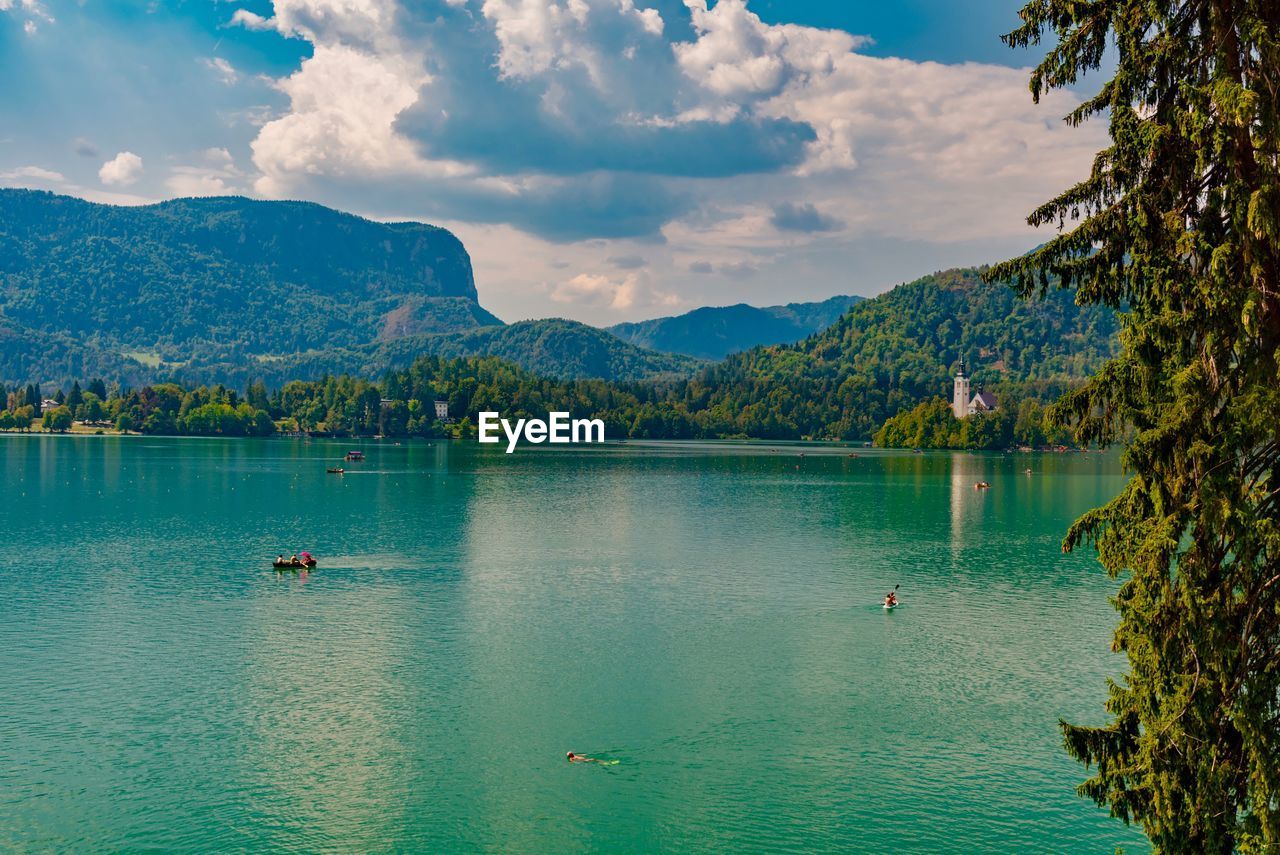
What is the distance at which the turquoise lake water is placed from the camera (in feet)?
112

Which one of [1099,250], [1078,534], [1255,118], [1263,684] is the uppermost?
[1255,118]

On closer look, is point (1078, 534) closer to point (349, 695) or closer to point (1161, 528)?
point (1161, 528)

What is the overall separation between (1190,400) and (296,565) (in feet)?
238

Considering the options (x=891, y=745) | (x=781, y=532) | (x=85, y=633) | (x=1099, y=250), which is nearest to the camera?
(x=1099, y=250)

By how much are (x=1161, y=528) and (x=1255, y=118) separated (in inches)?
320

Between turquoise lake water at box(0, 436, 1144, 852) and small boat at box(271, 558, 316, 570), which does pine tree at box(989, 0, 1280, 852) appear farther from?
small boat at box(271, 558, 316, 570)

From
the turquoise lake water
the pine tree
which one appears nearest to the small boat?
the turquoise lake water

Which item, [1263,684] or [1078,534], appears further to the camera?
[1078,534]

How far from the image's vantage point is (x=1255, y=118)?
19.5m

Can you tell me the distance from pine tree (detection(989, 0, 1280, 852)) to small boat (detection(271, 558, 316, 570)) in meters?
68.8

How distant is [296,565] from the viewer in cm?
8000

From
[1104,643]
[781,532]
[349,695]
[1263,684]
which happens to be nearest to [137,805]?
[349,695]

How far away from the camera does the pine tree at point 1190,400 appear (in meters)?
18.9

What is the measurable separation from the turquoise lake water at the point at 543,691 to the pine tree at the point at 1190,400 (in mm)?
14340
